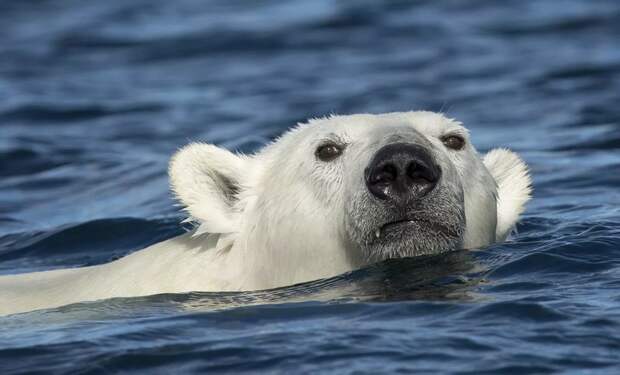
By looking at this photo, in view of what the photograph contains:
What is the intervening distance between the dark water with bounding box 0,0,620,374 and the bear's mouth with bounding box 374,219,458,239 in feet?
0.81

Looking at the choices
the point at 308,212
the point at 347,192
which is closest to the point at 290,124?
the point at 308,212

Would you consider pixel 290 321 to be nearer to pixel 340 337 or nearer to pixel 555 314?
pixel 340 337

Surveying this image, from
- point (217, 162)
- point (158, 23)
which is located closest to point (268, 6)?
point (158, 23)

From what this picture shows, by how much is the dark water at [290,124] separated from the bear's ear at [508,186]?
0.53ft

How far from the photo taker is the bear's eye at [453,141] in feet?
24.9

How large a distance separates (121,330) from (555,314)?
2.16 metres

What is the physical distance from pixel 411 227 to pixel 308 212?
0.66 metres

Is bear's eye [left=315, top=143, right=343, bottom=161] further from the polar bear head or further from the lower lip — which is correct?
the lower lip

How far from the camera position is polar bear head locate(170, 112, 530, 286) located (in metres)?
6.96

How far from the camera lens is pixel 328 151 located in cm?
750

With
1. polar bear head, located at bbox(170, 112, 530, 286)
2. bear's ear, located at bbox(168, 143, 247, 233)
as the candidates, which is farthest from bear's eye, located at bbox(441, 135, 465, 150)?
bear's ear, located at bbox(168, 143, 247, 233)

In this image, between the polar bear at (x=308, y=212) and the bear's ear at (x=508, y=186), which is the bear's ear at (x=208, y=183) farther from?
the bear's ear at (x=508, y=186)

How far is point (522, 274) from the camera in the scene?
7781 mm

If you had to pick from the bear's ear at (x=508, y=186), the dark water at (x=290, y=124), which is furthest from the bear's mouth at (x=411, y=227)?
the bear's ear at (x=508, y=186)
